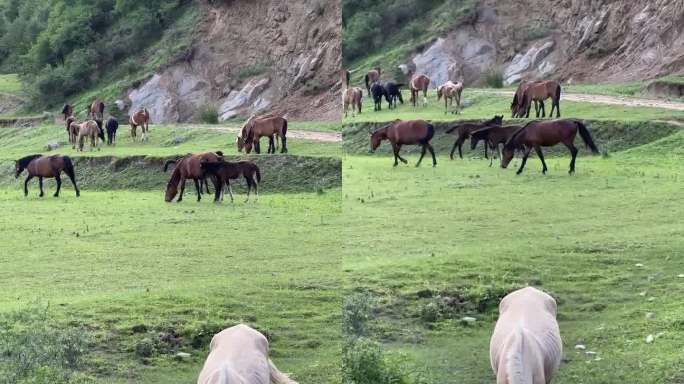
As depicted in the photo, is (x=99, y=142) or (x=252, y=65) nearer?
(x=252, y=65)

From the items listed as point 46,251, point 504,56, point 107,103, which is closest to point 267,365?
point 46,251

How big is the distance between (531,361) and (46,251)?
509 cm

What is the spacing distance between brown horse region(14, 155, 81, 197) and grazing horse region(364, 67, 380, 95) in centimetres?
351

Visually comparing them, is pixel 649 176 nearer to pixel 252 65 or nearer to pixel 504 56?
pixel 504 56

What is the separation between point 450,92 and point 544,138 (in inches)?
57.9

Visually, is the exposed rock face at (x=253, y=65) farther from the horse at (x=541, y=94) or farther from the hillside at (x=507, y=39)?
the horse at (x=541, y=94)

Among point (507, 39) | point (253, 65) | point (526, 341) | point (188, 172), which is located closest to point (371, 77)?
point (253, 65)

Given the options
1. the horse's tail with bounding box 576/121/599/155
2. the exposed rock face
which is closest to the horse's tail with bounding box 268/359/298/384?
the exposed rock face

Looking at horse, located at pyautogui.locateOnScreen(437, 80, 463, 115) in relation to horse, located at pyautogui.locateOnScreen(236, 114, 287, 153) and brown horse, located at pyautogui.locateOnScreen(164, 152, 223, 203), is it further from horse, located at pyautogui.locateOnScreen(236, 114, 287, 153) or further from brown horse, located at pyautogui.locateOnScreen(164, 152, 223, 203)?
brown horse, located at pyautogui.locateOnScreen(164, 152, 223, 203)

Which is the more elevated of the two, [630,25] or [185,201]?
[630,25]

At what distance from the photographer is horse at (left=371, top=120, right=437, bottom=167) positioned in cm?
1246

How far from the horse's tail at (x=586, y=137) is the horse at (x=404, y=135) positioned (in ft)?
6.13

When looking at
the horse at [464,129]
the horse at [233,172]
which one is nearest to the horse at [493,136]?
the horse at [464,129]

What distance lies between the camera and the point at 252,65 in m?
10.7
